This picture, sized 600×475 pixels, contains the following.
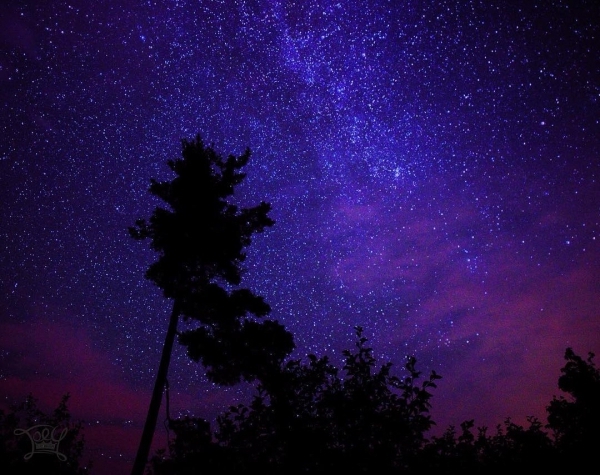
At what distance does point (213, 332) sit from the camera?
465 inches

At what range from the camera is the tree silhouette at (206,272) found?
11.5 meters

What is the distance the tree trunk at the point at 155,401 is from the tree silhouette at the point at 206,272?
27 mm

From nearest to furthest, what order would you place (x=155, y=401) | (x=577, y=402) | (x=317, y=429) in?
(x=317, y=429) < (x=155, y=401) < (x=577, y=402)

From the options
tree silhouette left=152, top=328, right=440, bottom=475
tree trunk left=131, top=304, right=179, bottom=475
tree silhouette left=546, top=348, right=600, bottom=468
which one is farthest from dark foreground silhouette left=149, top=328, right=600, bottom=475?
tree silhouette left=546, top=348, right=600, bottom=468

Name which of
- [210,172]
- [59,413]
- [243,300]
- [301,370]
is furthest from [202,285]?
[59,413]

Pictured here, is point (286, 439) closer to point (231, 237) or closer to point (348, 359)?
point (348, 359)

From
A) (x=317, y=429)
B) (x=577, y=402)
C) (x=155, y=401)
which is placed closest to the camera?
(x=317, y=429)

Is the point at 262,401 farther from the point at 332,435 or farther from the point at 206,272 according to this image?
the point at 206,272

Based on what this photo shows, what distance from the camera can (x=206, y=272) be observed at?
41.1 feet

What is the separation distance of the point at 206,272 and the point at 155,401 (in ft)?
13.4

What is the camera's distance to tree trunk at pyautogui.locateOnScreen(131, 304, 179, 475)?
395 inches

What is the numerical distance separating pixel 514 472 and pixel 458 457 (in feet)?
5.24

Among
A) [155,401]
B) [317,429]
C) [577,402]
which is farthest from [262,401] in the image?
[577,402]

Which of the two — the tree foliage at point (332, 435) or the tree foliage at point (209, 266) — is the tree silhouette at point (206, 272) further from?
the tree foliage at point (332, 435)
